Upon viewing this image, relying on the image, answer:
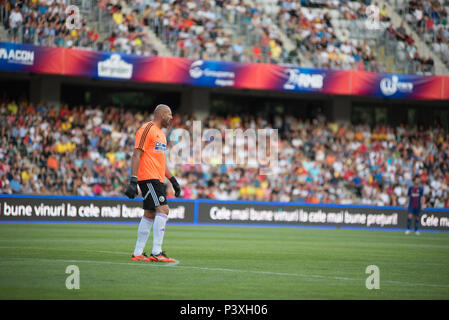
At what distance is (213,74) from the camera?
1350 inches

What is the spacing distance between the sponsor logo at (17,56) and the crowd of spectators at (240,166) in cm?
192

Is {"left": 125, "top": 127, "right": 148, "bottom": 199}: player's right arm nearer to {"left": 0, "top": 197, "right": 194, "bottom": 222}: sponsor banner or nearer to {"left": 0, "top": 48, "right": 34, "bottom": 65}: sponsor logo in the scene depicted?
{"left": 0, "top": 197, "right": 194, "bottom": 222}: sponsor banner

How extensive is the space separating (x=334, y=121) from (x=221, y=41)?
802cm

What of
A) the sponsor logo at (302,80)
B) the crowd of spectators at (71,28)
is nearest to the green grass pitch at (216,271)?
the crowd of spectators at (71,28)

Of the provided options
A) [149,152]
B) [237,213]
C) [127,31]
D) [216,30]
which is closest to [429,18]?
[216,30]

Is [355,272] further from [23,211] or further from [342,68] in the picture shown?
[342,68]

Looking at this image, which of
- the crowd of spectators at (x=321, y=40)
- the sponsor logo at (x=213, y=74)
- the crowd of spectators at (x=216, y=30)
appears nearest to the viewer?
the sponsor logo at (x=213, y=74)

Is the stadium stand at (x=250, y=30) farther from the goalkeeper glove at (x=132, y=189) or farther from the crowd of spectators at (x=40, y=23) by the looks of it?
the goalkeeper glove at (x=132, y=189)

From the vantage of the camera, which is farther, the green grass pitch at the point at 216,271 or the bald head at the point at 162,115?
the bald head at the point at 162,115

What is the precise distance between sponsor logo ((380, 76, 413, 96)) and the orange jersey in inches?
1072

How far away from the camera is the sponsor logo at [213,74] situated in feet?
111

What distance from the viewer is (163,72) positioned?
33.4 metres

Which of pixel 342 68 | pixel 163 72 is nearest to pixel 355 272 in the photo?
pixel 163 72

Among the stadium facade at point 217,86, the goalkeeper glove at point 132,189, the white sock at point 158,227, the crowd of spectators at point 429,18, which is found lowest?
the white sock at point 158,227
